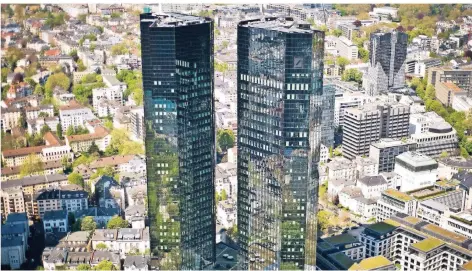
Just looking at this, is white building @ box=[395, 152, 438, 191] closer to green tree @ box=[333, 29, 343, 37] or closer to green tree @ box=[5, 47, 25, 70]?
green tree @ box=[333, 29, 343, 37]

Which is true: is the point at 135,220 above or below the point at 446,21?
below

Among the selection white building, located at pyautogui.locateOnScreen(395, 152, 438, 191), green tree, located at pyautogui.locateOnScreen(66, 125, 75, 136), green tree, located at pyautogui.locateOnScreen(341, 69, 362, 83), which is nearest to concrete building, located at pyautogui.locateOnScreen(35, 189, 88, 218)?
green tree, located at pyautogui.locateOnScreen(66, 125, 75, 136)

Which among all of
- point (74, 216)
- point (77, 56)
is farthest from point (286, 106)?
point (77, 56)

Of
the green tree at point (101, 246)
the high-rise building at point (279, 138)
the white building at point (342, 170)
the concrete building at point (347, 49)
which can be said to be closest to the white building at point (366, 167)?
the white building at point (342, 170)

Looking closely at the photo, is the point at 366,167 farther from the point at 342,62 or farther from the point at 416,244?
the point at 342,62

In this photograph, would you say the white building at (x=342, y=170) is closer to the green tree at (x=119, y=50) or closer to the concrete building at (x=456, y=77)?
the concrete building at (x=456, y=77)

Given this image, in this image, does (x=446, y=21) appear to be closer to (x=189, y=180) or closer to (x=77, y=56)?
(x=77, y=56)

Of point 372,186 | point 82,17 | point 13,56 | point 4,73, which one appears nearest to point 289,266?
point 372,186
